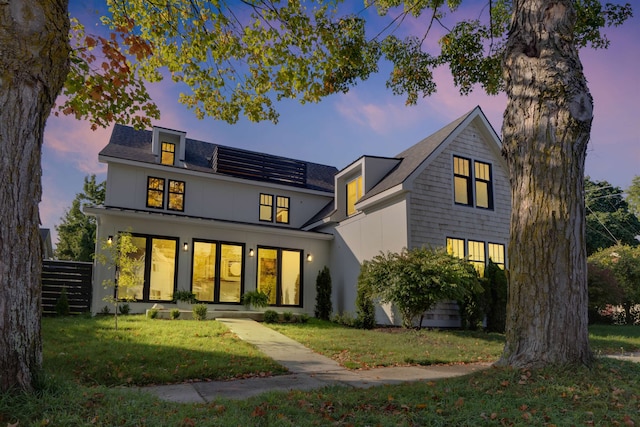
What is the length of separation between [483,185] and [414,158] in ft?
9.12

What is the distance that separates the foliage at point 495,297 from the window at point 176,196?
11344 mm

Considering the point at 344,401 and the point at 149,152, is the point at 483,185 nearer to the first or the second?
the point at 149,152

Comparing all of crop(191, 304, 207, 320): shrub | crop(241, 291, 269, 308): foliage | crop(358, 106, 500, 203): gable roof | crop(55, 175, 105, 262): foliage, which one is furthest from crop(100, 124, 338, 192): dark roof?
crop(55, 175, 105, 262): foliage

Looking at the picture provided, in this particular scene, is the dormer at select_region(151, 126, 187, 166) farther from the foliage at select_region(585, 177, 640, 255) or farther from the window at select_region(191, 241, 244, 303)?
the foliage at select_region(585, 177, 640, 255)

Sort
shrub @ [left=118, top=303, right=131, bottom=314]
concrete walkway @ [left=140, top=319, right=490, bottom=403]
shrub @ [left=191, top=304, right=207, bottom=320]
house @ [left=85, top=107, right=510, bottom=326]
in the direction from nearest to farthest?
concrete walkway @ [left=140, top=319, right=490, bottom=403] → shrub @ [left=191, top=304, right=207, bottom=320] → shrub @ [left=118, top=303, right=131, bottom=314] → house @ [left=85, top=107, right=510, bottom=326]

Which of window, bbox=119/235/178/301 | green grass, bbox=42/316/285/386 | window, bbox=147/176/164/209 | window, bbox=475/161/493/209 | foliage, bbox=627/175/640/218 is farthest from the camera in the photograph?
foliage, bbox=627/175/640/218

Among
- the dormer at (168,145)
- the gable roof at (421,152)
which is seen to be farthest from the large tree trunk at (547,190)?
the dormer at (168,145)

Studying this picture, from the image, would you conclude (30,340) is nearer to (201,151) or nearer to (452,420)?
(452,420)

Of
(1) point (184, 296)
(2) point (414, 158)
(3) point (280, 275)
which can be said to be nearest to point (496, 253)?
(2) point (414, 158)

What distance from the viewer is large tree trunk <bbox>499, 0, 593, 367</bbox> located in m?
4.99

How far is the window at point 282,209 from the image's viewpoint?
1938 centimetres

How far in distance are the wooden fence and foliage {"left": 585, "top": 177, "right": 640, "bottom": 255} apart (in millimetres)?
31772

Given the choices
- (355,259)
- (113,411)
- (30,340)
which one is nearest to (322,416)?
(113,411)

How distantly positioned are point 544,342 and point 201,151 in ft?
55.9
